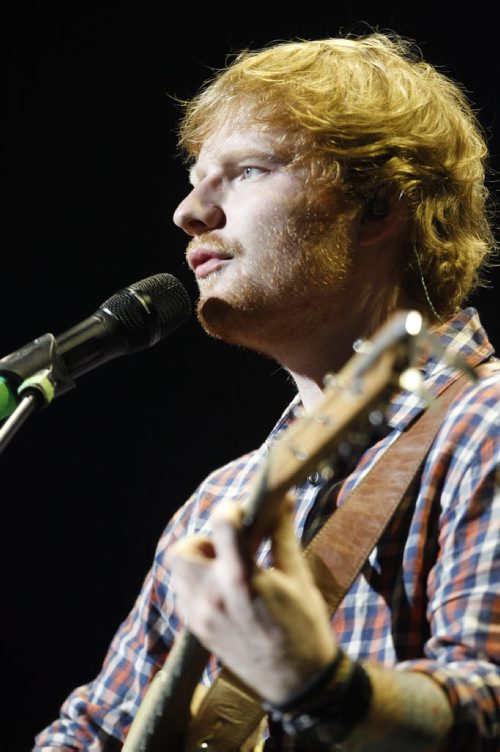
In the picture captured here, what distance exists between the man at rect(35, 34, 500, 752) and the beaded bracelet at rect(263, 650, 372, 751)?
1.7 inches

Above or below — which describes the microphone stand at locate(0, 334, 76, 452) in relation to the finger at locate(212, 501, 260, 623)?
above

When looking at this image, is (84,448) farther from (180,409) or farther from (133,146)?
(133,146)

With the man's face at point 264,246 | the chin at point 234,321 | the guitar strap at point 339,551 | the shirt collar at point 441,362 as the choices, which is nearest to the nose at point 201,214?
the man's face at point 264,246

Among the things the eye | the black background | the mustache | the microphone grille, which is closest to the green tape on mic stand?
the microphone grille

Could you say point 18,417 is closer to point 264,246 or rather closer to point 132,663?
point 264,246

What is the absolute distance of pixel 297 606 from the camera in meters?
1.07

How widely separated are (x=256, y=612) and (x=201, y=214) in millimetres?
1226

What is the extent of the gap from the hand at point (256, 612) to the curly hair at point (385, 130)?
120 cm

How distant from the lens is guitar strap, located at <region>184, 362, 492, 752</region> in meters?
1.39

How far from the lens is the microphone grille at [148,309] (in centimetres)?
177

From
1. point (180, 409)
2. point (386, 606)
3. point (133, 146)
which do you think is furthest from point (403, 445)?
point (133, 146)

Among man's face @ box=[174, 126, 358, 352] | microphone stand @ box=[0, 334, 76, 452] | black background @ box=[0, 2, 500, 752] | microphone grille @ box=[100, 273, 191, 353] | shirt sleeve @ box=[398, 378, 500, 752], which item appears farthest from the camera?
black background @ box=[0, 2, 500, 752]

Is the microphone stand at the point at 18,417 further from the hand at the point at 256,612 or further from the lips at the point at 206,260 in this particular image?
the lips at the point at 206,260

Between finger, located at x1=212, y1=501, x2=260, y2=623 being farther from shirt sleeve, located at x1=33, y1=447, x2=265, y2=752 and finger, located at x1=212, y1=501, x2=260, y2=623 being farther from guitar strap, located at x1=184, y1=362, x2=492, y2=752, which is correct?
shirt sleeve, located at x1=33, y1=447, x2=265, y2=752
